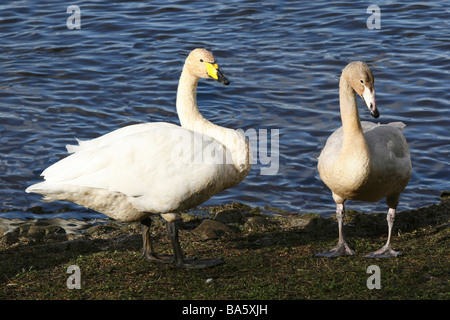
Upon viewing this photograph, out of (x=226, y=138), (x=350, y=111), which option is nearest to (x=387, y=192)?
(x=350, y=111)

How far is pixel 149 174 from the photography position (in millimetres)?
5984

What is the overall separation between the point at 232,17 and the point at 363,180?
31.5 feet

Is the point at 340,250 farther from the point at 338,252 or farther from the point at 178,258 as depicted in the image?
the point at 178,258

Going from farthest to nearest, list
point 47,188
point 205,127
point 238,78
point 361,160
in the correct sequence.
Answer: point 238,78
point 205,127
point 361,160
point 47,188

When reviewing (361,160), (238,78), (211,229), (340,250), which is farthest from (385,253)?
(238,78)

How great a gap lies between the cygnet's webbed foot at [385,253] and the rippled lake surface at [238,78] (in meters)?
2.08

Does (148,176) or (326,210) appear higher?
(148,176)

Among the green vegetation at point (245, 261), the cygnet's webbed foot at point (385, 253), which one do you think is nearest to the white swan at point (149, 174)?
the green vegetation at point (245, 261)

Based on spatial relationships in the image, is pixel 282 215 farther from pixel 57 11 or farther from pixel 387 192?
pixel 57 11

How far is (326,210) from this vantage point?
27.6ft

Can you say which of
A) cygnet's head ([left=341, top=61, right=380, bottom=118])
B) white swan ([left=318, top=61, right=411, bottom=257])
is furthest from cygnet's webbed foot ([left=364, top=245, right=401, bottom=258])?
cygnet's head ([left=341, top=61, right=380, bottom=118])

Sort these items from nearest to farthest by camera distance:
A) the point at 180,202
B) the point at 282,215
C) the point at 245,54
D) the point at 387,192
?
the point at 180,202, the point at 387,192, the point at 282,215, the point at 245,54

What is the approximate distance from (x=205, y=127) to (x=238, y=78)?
585 centimetres

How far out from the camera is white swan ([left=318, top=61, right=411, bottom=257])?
20.1 feet
